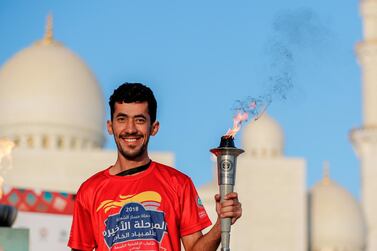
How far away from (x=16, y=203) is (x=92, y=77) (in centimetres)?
1019

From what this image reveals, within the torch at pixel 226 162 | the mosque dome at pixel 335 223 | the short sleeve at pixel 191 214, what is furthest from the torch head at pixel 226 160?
the mosque dome at pixel 335 223

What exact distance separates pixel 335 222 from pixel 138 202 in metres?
37.8

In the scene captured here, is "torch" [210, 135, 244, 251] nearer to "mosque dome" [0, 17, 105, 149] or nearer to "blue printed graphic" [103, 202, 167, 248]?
"blue printed graphic" [103, 202, 167, 248]

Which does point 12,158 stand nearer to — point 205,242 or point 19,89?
point 19,89

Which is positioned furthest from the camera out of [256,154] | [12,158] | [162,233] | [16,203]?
[256,154]

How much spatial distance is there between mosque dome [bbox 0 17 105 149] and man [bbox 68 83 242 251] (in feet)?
99.4

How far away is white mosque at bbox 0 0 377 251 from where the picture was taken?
1267 inches

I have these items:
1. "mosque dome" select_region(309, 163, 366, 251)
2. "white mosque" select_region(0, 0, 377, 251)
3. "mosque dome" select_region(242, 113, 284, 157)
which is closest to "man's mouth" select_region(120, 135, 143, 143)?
"white mosque" select_region(0, 0, 377, 251)

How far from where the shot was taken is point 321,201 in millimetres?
41406

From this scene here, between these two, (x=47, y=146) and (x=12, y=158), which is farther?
(x=47, y=146)

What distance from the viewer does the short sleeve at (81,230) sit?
3.83 meters

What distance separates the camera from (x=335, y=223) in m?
41.1

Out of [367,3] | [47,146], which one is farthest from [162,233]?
[367,3]

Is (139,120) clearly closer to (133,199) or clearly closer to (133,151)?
(133,151)
